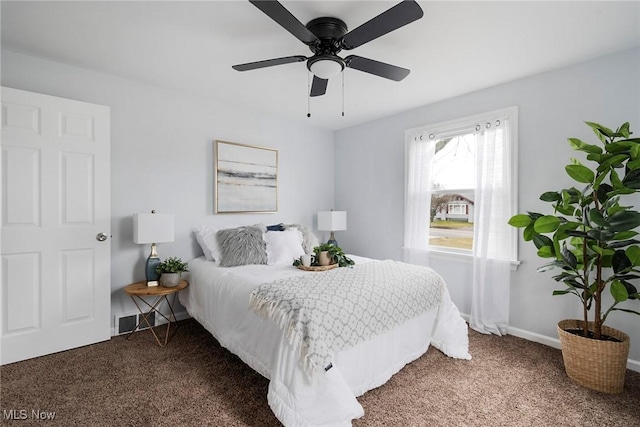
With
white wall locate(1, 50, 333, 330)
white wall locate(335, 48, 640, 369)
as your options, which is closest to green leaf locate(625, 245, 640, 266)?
white wall locate(335, 48, 640, 369)

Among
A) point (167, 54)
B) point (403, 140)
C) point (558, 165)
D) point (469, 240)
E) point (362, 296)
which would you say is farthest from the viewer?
point (403, 140)

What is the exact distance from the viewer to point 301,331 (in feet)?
5.55

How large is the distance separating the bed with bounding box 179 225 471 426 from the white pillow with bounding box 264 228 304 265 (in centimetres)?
1

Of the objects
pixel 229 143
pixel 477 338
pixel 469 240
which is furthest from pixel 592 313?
pixel 229 143

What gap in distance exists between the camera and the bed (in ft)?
5.38

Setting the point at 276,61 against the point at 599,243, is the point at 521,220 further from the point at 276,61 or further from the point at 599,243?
the point at 276,61

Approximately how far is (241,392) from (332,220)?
248 cm

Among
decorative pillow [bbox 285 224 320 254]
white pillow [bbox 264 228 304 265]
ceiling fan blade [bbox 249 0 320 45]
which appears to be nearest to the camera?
ceiling fan blade [bbox 249 0 320 45]

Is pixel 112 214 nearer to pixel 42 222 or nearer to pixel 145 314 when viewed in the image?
pixel 42 222

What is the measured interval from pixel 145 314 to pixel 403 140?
11.8ft

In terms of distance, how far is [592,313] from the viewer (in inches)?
99.7

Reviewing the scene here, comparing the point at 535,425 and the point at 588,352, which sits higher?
the point at 588,352

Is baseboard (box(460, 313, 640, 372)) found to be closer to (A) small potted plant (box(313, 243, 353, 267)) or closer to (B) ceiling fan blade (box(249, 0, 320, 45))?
(A) small potted plant (box(313, 243, 353, 267))

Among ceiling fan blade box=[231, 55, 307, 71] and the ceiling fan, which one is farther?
ceiling fan blade box=[231, 55, 307, 71]
